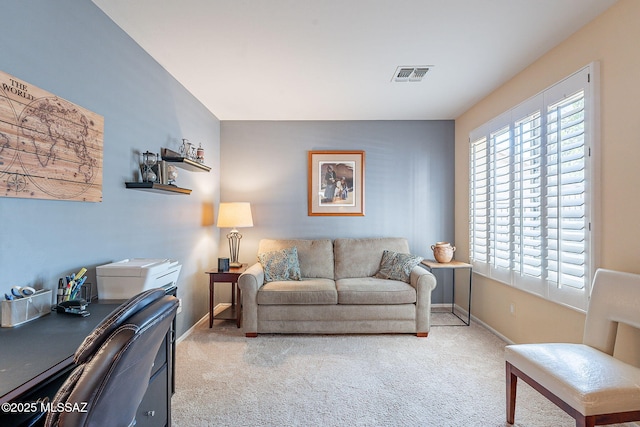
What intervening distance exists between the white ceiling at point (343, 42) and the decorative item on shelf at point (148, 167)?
0.88 metres

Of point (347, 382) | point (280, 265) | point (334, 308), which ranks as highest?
point (280, 265)

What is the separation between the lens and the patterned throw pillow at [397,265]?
11.5 ft

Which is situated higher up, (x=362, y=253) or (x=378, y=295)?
(x=362, y=253)

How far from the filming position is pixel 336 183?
4.27m

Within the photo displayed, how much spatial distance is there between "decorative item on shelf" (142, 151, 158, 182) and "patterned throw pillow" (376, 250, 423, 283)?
2683 millimetres

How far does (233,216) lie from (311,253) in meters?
1.10

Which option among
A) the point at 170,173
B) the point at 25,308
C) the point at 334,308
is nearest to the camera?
the point at 25,308

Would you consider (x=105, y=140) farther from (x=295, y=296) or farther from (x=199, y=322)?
(x=199, y=322)

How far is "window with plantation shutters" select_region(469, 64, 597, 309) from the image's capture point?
7.09 feet

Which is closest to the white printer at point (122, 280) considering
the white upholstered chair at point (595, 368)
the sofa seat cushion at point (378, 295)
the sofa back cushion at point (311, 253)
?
the sofa seat cushion at point (378, 295)

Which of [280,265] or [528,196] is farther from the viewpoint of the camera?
[280,265]

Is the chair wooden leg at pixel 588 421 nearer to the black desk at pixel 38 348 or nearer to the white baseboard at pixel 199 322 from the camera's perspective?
the black desk at pixel 38 348

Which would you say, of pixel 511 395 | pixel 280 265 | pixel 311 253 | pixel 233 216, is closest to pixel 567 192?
pixel 511 395

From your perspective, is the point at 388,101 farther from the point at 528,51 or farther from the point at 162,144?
the point at 162,144
